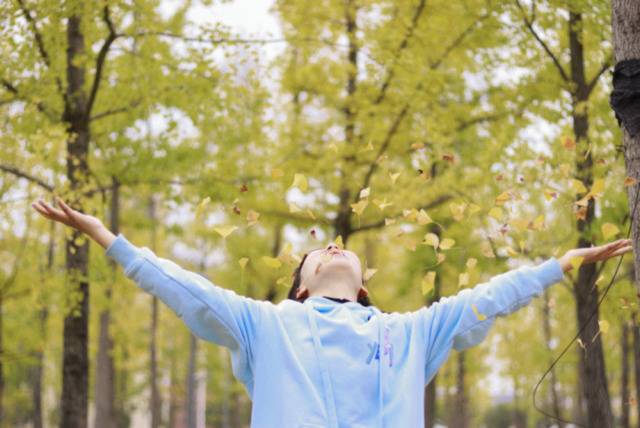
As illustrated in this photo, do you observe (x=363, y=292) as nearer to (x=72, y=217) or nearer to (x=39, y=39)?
(x=72, y=217)

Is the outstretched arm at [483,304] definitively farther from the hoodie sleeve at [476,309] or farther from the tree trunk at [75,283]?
the tree trunk at [75,283]

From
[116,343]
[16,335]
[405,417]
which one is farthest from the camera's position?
[116,343]

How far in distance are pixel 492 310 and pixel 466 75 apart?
26.4 ft

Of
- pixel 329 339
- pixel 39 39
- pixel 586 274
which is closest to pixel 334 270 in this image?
pixel 329 339

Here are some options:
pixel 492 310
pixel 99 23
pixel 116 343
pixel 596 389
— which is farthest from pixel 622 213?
pixel 116 343

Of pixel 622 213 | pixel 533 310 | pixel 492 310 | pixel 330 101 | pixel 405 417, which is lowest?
pixel 405 417

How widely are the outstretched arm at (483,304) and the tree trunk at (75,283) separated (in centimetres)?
524

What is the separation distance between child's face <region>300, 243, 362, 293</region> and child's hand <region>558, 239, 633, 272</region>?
0.75m

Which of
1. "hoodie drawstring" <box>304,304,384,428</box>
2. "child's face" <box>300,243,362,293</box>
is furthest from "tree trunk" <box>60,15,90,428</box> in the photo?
"hoodie drawstring" <box>304,304,384,428</box>

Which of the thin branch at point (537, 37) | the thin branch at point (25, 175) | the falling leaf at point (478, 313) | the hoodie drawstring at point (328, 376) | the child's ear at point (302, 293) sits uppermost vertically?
the thin branch at point (537, 37)

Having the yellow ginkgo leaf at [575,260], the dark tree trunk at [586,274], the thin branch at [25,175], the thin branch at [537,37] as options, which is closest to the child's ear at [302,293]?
the yellow ginkgo leaf at [575,260]

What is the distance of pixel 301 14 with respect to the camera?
9.54 meters

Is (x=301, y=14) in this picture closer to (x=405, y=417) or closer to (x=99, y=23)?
(x=99, y=23)

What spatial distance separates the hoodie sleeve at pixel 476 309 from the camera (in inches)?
105
